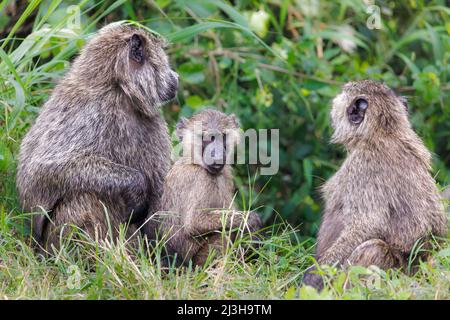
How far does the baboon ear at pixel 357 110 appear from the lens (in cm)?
553

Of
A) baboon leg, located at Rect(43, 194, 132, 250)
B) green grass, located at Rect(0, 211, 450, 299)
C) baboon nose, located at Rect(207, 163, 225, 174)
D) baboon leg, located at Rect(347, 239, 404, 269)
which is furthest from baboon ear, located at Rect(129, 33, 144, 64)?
baboon leg, located at Rect(347, 239, 404, 269)

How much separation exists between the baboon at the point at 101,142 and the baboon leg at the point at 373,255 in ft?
4.72

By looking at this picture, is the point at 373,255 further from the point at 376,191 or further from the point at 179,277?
the point at 179,277

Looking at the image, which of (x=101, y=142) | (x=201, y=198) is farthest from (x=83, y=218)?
(x=201, y=198)

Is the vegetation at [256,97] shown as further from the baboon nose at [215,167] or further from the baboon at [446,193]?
the baboon at [446,193]

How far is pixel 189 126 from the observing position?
593 centimetres

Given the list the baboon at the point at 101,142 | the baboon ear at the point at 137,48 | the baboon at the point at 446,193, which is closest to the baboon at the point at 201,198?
the baboon at the point at 101,142

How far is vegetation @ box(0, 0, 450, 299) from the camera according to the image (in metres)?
4.90

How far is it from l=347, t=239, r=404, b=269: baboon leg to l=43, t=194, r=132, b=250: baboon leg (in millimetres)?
1495

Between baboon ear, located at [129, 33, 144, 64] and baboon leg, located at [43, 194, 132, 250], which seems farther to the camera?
baboon ear, located at [129, 33, 144, 64]

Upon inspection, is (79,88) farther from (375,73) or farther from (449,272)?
(375,73)

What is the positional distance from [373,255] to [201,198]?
118 centimetres

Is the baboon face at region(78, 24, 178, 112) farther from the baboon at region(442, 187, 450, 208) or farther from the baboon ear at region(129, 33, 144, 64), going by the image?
the baboon at region(442, 187, 450, 208)
